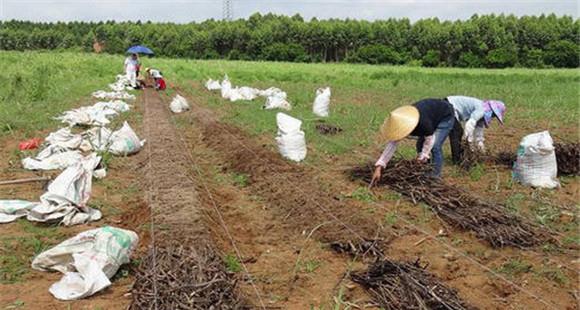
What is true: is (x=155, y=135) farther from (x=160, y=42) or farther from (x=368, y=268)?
(x=160, y=42)

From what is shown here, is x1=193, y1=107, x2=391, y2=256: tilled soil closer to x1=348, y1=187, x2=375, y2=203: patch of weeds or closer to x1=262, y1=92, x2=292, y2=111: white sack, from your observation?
x1=348, y1=187, x2=375, y2=203: patch of weeds

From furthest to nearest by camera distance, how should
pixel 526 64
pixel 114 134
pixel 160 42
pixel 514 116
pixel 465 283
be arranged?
pixel 160 42
pixel 526 64
pixel 514 116
pixel 114 134
pixel 465 283

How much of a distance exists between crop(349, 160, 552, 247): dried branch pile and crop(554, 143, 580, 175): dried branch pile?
1898mm

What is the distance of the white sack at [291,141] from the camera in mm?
6945

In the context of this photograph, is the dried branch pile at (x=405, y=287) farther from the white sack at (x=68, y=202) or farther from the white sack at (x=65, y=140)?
the white sack at (x=65, y=140)

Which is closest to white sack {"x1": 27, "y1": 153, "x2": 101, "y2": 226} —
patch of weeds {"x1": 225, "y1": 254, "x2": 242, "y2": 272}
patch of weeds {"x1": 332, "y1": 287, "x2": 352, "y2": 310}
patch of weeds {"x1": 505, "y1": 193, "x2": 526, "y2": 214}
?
patch of weeds {"x1": 225, "y1": 254, "x2": 242, "y2": 272}

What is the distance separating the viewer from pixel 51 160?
20.2 feet

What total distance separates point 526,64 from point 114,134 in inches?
1461

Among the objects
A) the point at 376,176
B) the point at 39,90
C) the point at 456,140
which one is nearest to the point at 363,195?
the point at 376,176

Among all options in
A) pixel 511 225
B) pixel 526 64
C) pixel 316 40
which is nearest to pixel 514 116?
pixel 511 225

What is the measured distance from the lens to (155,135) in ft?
28.6

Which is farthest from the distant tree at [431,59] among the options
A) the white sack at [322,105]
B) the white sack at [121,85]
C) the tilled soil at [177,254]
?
the tilled soil at [177,254]

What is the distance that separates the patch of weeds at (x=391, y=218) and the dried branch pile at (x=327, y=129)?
425 cm

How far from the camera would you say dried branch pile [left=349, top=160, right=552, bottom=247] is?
4289mm
